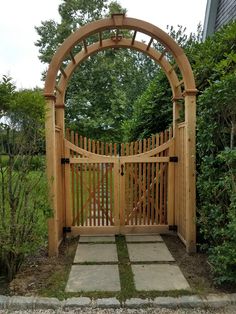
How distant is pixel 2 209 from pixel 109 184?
1.81m

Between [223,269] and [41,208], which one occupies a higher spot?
[41,208]

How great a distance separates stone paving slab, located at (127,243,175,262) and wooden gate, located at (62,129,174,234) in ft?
1.69

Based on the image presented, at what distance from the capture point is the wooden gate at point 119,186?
4254 mm

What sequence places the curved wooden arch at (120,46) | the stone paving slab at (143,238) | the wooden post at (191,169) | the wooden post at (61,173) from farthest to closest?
the curved wooden arch at (120,46) → the stone paving slab at (143,238) → the wooden post at (61,173) → the wooden post at (191,169)

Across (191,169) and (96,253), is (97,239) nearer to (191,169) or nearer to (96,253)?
(96,253)

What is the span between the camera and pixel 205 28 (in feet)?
24.5

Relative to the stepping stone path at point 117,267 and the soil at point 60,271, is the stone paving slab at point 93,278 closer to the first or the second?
the stepping stone path at point 117,267

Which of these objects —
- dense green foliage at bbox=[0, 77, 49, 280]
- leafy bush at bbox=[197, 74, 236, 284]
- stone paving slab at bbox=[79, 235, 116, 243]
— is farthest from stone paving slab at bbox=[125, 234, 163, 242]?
dense green foliage at bbox=[0, 77, 49, 280]

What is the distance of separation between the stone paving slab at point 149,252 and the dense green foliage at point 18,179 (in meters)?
1.18

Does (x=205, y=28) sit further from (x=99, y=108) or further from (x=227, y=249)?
(x=99, y=108)

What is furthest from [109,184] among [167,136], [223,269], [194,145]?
[223,269]

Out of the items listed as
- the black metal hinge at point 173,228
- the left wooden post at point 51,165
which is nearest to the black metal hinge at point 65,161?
the left wooden post at point 51,165

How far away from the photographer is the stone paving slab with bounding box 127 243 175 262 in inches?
133

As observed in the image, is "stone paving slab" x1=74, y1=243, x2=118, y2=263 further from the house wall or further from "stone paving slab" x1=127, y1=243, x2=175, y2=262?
the house wall
